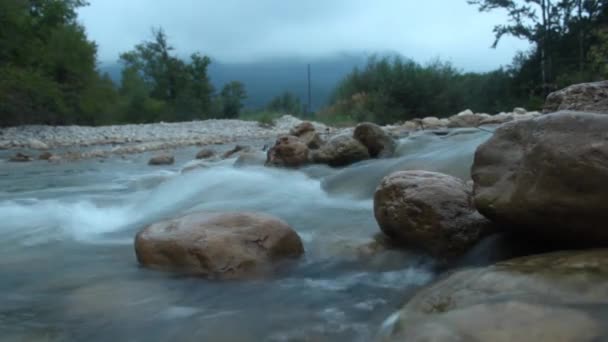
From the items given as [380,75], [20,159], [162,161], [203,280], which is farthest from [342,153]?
[380,75]

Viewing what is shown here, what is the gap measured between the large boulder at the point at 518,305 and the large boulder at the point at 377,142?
12.5ft

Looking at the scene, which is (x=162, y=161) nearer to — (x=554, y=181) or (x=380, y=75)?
(x=554, y=181)

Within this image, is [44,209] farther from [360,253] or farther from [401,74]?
[401,74]

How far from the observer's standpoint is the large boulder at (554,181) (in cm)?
188

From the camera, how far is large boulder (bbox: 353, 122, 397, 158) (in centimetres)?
565

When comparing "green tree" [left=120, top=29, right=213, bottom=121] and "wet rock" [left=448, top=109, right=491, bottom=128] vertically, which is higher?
"green tree" [left=120, top=29, right=213, bottom=121]

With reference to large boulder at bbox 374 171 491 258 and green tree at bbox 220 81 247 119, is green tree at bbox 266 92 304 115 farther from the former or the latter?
large boulder at bbox 374 171 491 258

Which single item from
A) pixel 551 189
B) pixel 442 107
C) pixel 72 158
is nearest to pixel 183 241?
pixel 551 189

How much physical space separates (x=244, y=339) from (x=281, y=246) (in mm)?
904

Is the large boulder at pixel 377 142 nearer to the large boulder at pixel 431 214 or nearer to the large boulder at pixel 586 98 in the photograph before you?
the large boulder at pixel 586 98

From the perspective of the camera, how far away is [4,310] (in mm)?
2146

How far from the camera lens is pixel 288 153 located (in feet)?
19.2

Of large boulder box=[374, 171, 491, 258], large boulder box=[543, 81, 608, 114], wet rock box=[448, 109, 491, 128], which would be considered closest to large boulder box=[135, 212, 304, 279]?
large boulder box=[374, 171, 491, 258]

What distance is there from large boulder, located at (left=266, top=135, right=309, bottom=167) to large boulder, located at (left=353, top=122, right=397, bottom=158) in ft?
2.10
